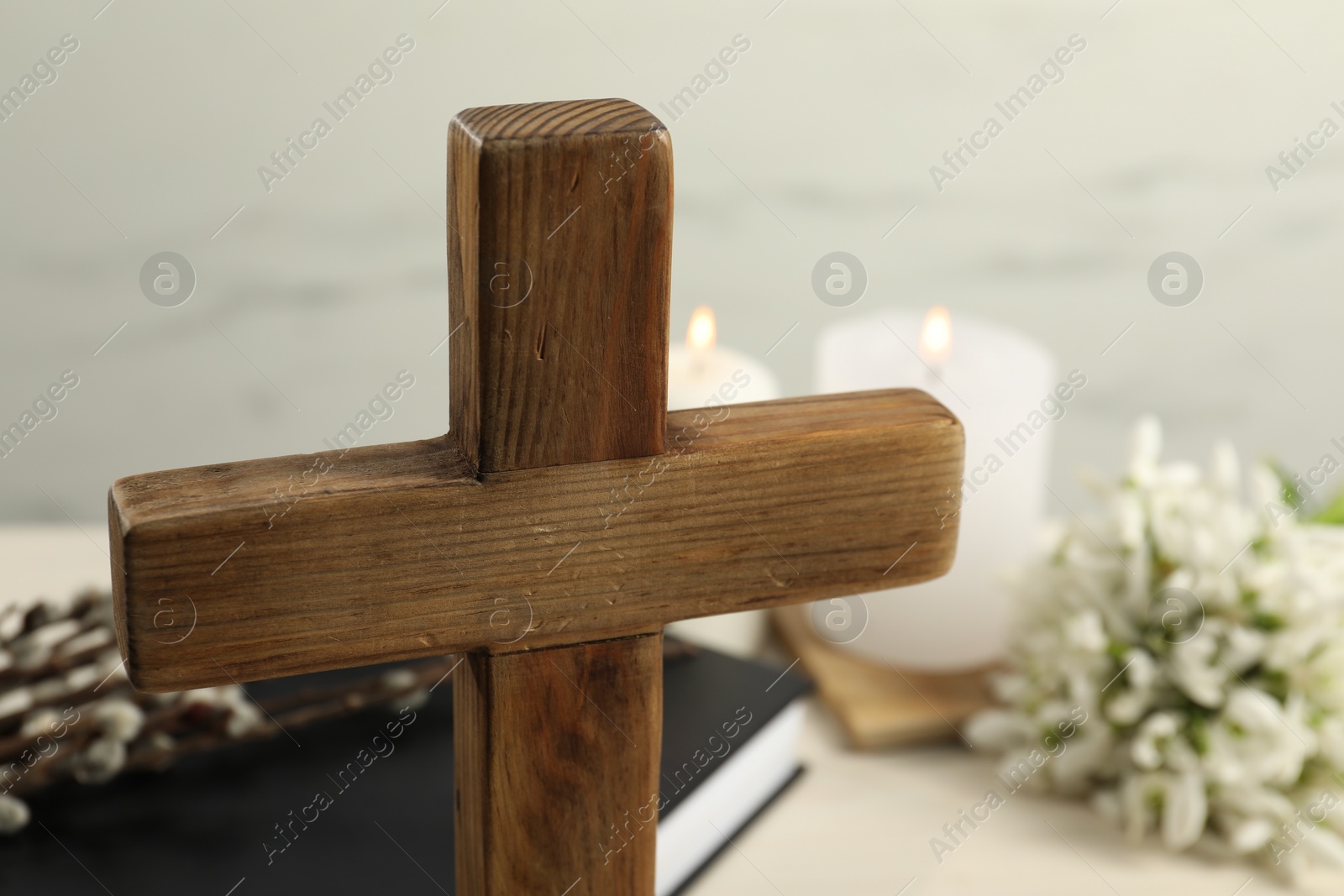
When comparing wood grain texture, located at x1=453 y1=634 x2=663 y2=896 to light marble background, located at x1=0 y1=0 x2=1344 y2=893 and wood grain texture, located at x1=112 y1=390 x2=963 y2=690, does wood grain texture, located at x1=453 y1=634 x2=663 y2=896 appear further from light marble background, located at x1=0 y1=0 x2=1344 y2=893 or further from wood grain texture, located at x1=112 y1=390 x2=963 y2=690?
light marble background, located at x1=0 y1=0 x2=1344 y2=893

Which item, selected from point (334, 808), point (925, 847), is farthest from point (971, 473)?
point (334, 808)

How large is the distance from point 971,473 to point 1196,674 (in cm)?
14

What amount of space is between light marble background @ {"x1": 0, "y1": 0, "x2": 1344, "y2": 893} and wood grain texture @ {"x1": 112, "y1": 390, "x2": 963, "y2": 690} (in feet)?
1.74

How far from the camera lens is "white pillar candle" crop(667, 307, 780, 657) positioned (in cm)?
55

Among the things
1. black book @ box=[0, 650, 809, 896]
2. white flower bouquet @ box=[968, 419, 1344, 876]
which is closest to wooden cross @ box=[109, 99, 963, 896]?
black book @ box=[0, 650, 809, 896]

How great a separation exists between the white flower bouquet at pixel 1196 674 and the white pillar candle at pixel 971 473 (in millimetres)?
67

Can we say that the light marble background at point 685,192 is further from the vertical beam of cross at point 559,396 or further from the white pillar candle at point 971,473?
the vertical beam of cross at point 559,396

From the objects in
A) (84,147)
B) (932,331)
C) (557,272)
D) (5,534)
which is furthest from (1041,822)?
(84,147)

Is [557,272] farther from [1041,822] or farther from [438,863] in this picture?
[1041,822]

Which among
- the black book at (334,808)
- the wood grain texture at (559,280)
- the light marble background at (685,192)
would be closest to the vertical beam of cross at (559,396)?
the wood grain texture at (559,280)

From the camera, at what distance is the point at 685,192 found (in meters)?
0.81

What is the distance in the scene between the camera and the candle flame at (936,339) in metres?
0.57

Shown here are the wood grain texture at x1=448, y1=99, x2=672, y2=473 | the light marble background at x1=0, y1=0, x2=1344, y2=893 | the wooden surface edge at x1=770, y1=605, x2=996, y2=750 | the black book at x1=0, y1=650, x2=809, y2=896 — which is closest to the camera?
the wood grain texture at x1=448, y1=99, x2=672, y2=473

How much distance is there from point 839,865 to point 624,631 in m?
0.23
